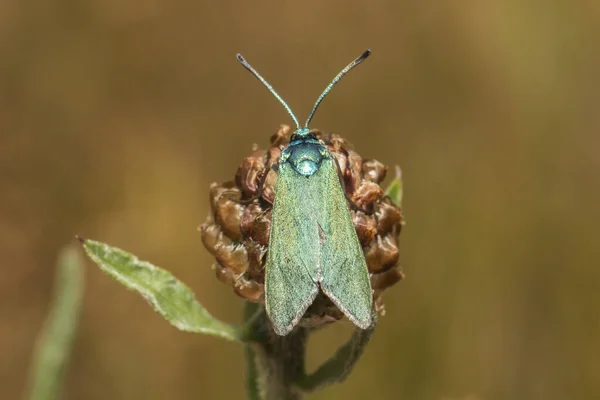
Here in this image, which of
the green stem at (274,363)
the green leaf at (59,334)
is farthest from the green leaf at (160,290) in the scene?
the green leaf at (59,334)

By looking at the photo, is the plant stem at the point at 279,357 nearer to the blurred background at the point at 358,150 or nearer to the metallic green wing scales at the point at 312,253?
the metallic green wing scales at the point at 312,253

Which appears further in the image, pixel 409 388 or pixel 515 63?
pixel 515 63

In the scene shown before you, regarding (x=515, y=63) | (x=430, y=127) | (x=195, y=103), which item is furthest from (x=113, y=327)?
(x=515, y=63)

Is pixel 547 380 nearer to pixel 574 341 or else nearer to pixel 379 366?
pixel 574 341

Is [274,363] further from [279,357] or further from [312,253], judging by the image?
[312,253]

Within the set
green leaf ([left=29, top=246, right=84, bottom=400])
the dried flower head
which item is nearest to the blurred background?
green leaf ([left=29, top=246, right=84, bottom=400])

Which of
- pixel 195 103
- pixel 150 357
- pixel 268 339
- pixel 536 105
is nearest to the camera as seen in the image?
pixel 268 339

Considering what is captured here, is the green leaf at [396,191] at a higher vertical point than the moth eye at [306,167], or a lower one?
lower
